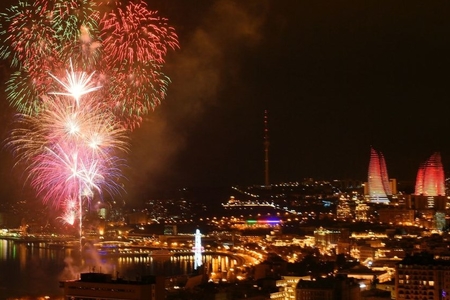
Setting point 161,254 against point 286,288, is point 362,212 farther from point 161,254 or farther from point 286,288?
point 286,288

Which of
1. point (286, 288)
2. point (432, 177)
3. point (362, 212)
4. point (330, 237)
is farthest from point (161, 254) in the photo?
point (286, 288)

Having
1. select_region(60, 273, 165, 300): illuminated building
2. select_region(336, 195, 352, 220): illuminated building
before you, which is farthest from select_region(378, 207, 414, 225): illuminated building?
select_region(60, 273, 165, 300): illuminated building

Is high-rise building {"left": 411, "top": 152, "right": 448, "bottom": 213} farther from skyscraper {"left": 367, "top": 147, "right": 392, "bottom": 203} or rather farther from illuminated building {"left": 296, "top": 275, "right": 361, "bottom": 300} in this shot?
illuminated building {"left": 296, "top": 275, "right": 361, "bottom": 300}

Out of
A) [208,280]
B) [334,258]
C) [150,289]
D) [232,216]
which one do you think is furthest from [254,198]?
[150,289]

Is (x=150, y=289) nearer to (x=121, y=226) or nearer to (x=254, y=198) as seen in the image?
(x=121, y=226)

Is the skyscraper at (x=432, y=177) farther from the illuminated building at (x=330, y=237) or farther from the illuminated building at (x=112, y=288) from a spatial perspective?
the illuminated building at (x=112, y=288)
